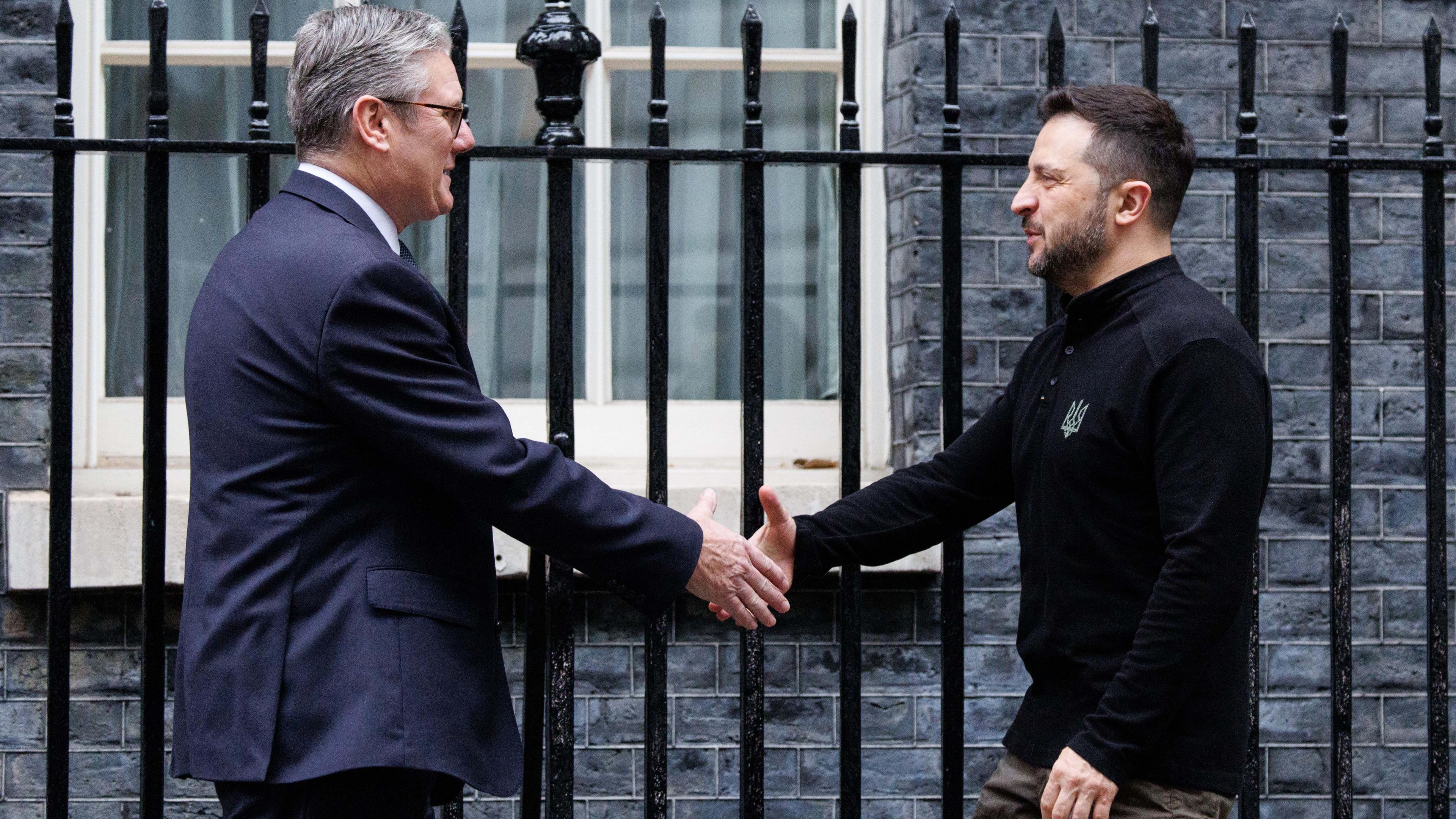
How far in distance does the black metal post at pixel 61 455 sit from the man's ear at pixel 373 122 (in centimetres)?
67

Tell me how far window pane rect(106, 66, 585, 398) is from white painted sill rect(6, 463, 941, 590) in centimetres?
54

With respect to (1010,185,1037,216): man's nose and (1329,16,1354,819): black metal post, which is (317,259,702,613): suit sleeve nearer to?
(1010,185,1037,216): man's nose

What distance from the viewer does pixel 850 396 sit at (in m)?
2.86

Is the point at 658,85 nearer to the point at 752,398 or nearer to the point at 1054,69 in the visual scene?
the point at 752,398

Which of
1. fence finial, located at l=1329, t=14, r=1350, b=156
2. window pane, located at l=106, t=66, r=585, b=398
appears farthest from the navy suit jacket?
window pane, located at l=106, t=66, r=585, b=398

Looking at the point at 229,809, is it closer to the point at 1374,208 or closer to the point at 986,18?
the point at 986,18

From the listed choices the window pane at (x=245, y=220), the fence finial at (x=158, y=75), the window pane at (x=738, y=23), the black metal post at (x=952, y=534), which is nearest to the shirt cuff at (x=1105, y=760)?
the black metal post at (x=952, y=534)

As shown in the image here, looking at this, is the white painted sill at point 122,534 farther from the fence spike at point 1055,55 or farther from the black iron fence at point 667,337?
the fence spike at point 1055,55

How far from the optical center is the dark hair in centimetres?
252

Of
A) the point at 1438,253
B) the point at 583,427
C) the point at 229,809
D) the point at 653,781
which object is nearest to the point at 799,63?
the point at 583,427

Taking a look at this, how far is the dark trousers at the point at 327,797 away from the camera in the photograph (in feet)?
7.34

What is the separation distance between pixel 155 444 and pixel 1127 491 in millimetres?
1746

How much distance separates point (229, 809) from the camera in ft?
7.48

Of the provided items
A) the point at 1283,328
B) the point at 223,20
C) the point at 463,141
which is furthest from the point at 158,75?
Result: the point at 1283,328
